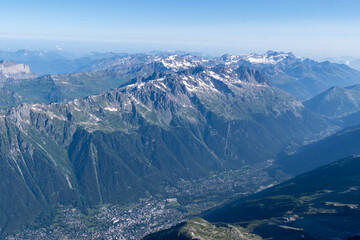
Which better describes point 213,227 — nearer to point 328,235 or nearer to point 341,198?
point 328,235

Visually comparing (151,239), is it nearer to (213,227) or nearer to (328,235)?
(213,227)

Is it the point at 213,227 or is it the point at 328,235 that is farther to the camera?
the point at 213,227

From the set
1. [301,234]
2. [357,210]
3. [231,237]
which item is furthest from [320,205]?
[231,237]

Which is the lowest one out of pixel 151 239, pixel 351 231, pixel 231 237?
pixel 151 239

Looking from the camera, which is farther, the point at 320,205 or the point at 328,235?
the point at 320,205

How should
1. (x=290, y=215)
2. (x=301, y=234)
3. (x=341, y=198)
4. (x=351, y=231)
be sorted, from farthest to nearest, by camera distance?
(x=341, y=198)
(x=290, y=215)
(x=301, y=234)
(x=351, y=231)

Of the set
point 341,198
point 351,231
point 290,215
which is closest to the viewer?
point 351,231

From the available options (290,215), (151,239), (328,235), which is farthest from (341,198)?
(151,239)

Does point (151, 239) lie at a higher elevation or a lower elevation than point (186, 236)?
lower

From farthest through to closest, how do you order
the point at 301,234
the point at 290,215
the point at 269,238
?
the point at 290,215, the point at 269,238, the point at 301,234
